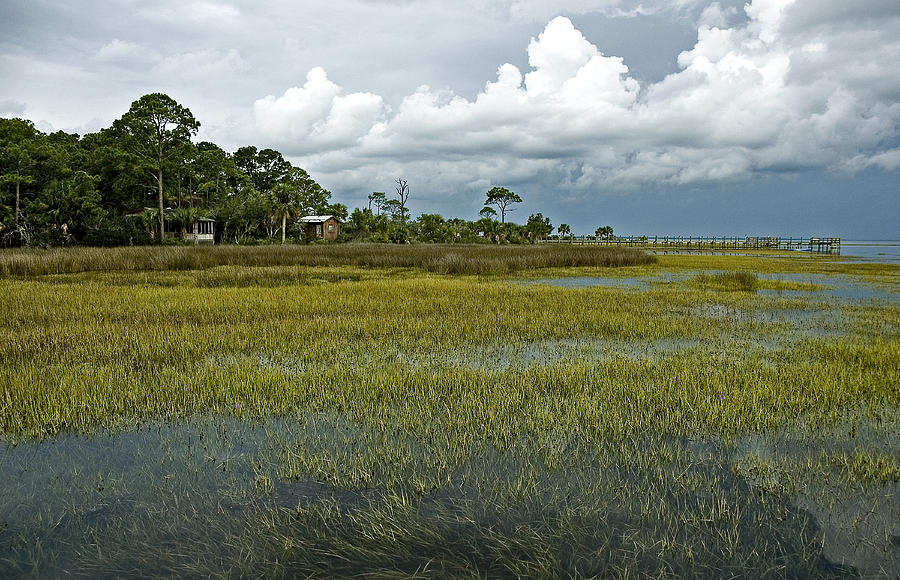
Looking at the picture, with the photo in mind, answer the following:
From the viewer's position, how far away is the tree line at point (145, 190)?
1325 inches

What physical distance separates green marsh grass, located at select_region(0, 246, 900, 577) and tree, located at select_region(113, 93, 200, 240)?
34.4m

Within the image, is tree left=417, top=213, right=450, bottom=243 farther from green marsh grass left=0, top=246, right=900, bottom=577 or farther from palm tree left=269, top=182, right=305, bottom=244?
green marsh grass left=0, top=246, right=900, bottom=577

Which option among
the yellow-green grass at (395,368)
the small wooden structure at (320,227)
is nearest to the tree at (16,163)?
the yellow-green grass at (395,368)

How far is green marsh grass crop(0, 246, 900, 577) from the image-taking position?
3490mm

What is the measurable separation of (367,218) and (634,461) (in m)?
63.0

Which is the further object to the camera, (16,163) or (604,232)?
(604,232)

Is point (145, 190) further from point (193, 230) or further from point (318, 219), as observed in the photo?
point (318, 219)

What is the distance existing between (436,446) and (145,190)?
4874cm

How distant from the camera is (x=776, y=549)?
11.5ft

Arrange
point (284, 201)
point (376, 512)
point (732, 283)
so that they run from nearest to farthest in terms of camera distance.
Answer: point (376, 512)
point (732, 283)
point (284, 201)

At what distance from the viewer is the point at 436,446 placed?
4.94m

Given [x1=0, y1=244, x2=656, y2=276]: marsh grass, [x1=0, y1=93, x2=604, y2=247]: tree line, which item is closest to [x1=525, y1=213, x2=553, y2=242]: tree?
[x1=0, y1=93, x2=604, y2=247]: tree line

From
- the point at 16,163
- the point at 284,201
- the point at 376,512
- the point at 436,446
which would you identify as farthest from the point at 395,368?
the point at 284,201

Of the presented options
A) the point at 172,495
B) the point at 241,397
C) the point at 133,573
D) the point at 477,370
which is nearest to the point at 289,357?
the point at 241,397
